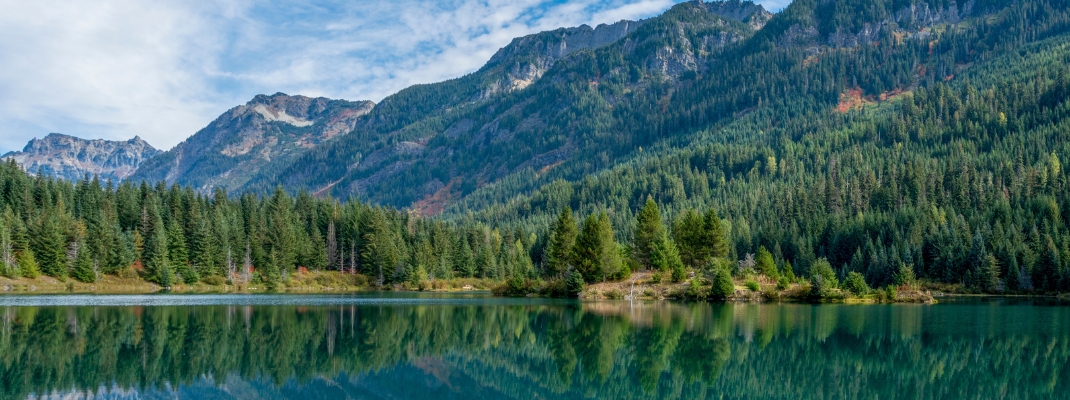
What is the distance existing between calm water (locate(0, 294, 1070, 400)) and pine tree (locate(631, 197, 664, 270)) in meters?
31.3

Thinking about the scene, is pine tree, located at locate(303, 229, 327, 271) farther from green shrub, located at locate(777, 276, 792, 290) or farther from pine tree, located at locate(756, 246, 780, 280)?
green shrub, located at locate(777, 276, 792, 290)

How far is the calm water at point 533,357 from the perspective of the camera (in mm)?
26828

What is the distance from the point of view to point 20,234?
337 feet

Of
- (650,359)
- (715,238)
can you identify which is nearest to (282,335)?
(650,359)

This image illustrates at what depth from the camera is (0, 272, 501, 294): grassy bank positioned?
330 ft

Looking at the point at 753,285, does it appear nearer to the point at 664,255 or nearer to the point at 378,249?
the point at 664,255

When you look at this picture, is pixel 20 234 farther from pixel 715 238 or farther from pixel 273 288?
pixel 715 238

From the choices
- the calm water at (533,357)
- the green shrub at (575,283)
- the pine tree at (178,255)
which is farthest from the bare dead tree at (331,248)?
the calm water at (533,357)

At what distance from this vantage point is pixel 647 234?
86562 millimetres

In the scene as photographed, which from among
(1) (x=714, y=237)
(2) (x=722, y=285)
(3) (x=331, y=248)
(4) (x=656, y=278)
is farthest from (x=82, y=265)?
(2) (x=722, y=285)

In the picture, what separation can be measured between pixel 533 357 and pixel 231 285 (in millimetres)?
95413

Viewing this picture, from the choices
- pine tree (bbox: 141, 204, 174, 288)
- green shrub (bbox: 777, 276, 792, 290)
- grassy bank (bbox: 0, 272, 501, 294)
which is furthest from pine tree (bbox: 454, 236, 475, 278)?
green shrub (bbox: 777, 276, 792, 290)

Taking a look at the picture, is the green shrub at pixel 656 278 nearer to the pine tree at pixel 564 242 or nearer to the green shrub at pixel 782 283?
the green shrub at pixel 782 283

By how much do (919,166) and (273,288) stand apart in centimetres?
13695
